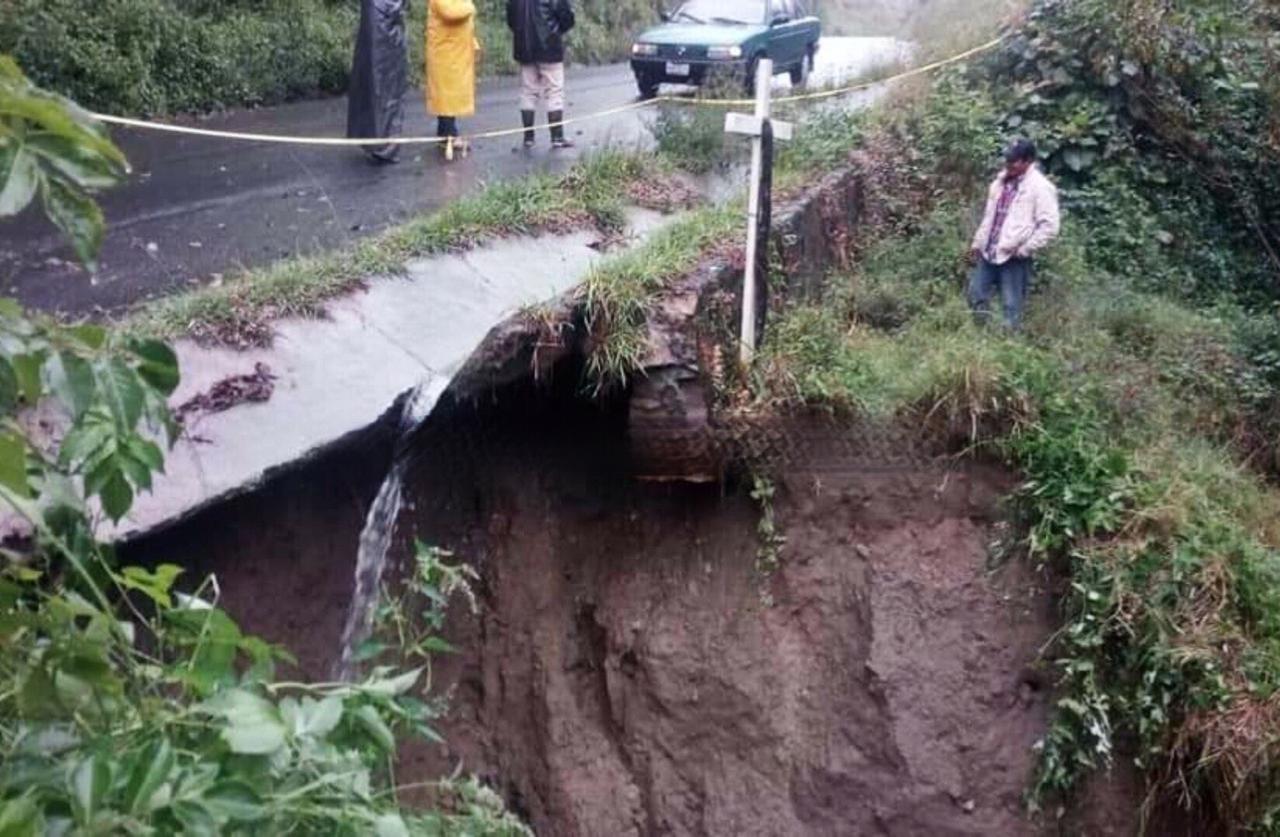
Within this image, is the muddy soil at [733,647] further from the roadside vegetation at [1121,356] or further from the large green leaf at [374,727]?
the large green leaf at [374,727]

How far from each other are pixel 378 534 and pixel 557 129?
684 cm

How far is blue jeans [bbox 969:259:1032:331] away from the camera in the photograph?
31.7 ft

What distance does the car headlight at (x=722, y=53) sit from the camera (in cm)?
1759

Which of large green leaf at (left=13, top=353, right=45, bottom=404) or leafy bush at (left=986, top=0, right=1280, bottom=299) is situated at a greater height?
large green leaf at (left=13, top=353, right=45, bottom=404)

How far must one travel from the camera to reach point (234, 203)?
11.1 m

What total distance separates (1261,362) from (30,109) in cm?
928

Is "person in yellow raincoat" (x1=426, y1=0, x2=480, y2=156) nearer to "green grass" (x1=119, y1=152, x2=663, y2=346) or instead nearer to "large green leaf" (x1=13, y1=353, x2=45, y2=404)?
"green grass" (x1=119, y1=152, x2=663, y2=346)

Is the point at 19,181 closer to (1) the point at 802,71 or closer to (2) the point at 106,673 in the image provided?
(2) the point at 106,673

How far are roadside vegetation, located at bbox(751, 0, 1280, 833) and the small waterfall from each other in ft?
5.82

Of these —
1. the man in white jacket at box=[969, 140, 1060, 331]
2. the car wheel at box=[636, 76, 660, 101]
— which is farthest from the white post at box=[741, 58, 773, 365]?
the car wheel at box=[636, 76, 660, 101]

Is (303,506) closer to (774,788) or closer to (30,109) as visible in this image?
(774,788)

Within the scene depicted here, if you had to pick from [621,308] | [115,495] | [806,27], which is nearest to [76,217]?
[115,495]

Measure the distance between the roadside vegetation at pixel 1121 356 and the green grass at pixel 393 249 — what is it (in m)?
1.83

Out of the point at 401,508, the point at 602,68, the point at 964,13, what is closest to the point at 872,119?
the point at 401,508
